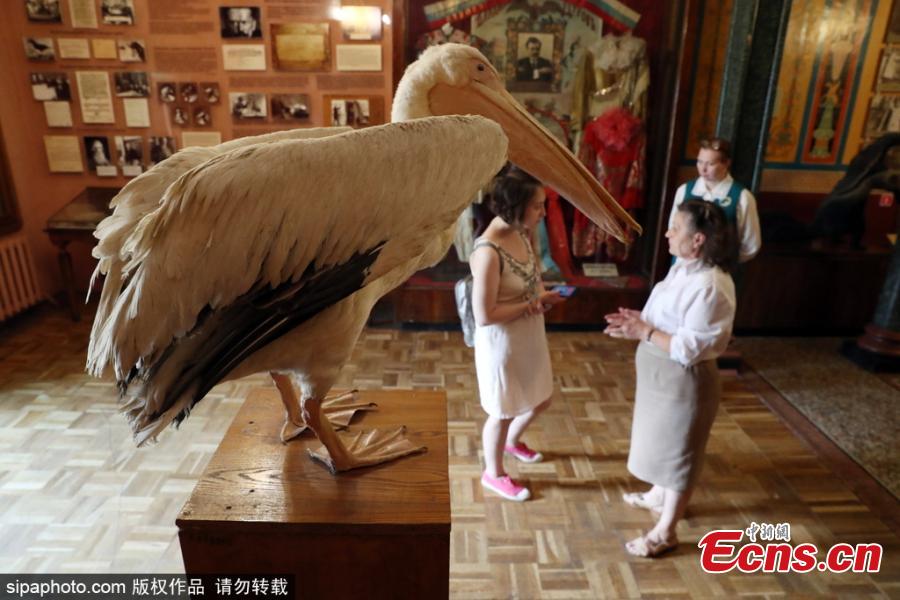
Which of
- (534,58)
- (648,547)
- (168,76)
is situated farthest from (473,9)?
(648,547)

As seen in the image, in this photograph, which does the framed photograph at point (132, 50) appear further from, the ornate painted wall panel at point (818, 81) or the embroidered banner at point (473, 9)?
the ornate painted wall panel at point (818, 81)

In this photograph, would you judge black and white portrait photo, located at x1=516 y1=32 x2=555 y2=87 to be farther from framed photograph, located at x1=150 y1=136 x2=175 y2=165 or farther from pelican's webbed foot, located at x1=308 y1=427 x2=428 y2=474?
pelican's webbed foot, located at x1=308 y1=427 x2=428 y2=474

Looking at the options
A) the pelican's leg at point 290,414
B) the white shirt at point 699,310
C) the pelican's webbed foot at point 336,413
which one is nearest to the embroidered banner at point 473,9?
the white shirt at point 699,310

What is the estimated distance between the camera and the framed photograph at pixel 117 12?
4742 millimetres

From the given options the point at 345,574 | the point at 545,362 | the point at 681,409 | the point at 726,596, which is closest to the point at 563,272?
the point at 545,362

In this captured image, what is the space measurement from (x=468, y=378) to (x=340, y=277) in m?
2.87

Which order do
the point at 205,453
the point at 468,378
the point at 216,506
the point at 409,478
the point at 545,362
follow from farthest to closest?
the point at 468,378 → the point at 205,453 → the point at 545,362 → the point at 409,478 → the point at 216,506

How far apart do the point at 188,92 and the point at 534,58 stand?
3006mm

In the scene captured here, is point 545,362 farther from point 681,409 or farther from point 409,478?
point 409,478

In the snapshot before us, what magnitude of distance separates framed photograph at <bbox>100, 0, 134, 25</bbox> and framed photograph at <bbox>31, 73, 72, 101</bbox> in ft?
2.13

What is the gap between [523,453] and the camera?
10.5 feet

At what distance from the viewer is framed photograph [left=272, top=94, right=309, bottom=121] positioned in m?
4.92

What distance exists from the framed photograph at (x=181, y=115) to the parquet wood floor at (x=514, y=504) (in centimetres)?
224

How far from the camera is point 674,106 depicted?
14.4ft
